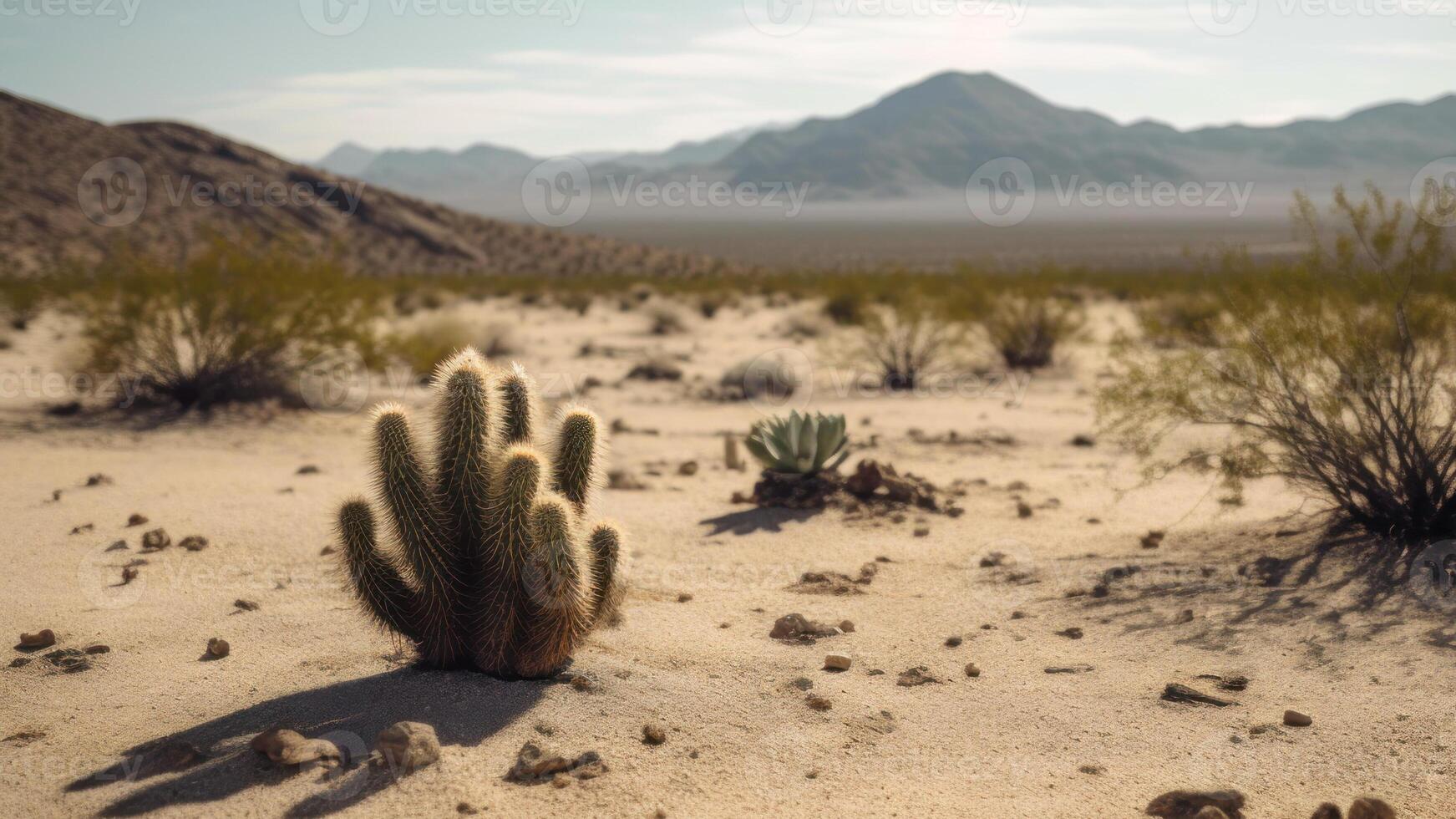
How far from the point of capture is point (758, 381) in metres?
14.1

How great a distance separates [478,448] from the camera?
4.30 m

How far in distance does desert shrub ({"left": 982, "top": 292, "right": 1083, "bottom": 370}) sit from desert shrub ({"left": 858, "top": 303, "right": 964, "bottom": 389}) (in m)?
0.86

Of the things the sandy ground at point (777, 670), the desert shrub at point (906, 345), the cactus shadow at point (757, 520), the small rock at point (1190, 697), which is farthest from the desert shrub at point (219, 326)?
the small rock at point (1190, 697)

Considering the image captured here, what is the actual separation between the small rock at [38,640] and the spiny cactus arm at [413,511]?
194 centimetres

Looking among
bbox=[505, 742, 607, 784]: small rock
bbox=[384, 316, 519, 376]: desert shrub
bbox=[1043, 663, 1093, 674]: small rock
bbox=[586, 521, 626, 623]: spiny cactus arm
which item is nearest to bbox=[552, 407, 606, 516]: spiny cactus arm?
bbox=[586, 521, 626, 623]: spiny cactus arm

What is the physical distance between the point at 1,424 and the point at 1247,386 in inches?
421

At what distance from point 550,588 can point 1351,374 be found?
4.69 metres

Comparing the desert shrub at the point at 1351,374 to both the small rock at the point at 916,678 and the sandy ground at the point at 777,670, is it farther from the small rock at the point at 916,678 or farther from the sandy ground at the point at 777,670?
the small rock at the point at 916,678

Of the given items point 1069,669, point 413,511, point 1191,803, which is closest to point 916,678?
point 1069,669

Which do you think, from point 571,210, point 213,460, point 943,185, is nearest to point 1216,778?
point 213,460

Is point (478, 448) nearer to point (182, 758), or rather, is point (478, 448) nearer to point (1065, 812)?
point (182, 758)

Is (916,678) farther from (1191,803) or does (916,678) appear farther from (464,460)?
(464,460)

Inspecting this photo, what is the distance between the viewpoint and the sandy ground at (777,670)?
3650mm

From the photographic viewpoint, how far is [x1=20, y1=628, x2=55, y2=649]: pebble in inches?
191
